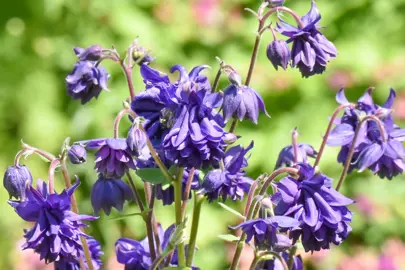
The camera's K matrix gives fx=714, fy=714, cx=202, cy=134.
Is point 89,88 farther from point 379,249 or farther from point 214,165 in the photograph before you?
point 379,249

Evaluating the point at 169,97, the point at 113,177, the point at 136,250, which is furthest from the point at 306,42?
the point at 136,250

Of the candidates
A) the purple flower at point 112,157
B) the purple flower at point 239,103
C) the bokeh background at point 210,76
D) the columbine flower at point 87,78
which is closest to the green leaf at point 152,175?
the purple flower at point 112,157

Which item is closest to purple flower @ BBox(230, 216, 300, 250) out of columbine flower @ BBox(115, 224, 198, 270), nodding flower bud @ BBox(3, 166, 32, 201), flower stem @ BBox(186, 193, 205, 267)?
flower stem @ BBox(186, 193, 205, 267)

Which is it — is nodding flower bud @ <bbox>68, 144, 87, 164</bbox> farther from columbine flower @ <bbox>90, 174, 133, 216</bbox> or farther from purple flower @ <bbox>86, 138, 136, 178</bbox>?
columbine flower @ <bbox>90, 174, 133, 216</bbox>

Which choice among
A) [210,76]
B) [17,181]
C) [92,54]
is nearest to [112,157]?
[17,181]

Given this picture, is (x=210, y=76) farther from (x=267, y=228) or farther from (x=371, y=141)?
(x=267, y=228)

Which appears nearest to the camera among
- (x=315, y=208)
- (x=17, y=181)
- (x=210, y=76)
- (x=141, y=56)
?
(x=315, y=208)
